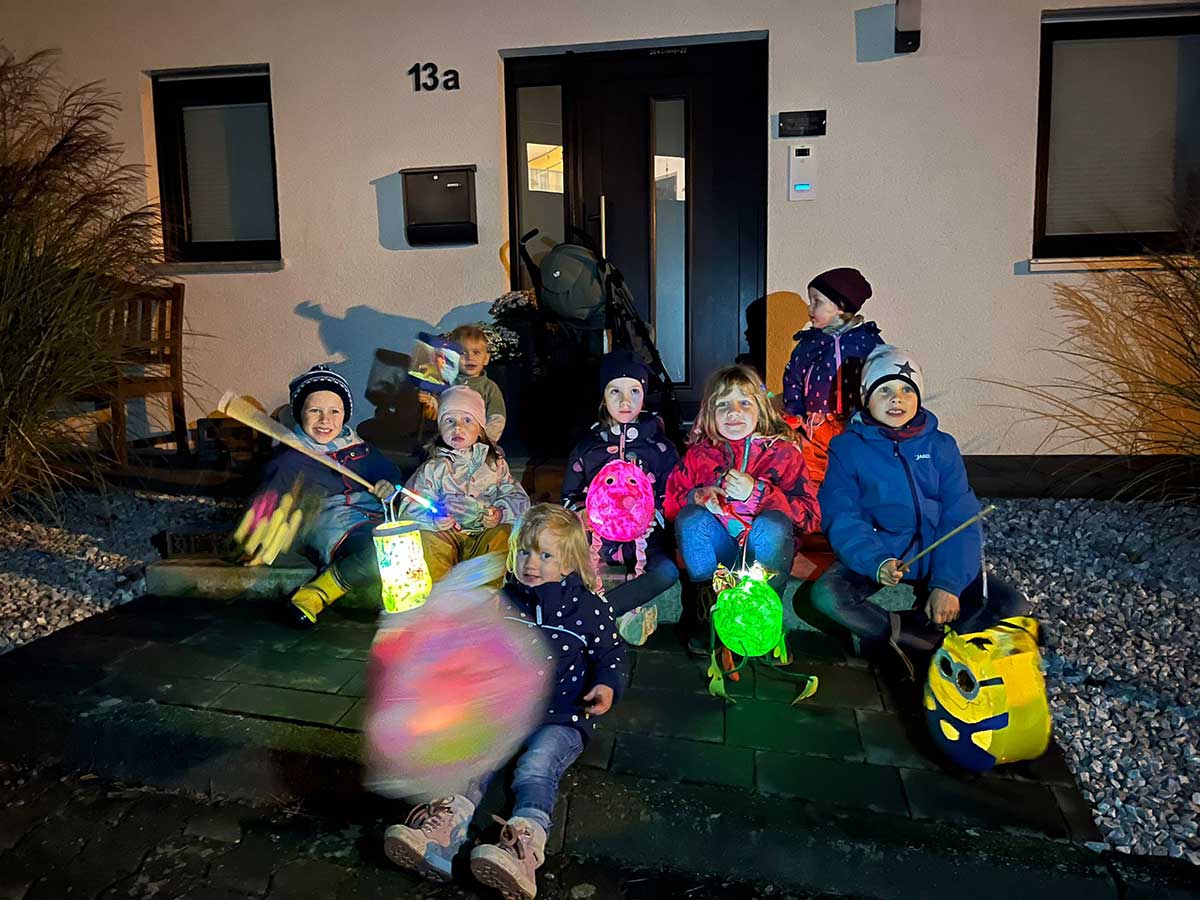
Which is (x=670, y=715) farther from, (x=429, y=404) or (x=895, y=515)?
(x=429, y=404)

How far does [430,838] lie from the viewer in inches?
79.7

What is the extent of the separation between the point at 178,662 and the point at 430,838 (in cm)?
154

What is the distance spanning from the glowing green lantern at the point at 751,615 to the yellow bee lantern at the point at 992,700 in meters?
0.53

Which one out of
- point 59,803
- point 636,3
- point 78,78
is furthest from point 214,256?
point 59,803

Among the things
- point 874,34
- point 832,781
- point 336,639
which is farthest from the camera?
point 874,34

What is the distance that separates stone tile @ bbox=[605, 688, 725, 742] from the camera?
2575 mm

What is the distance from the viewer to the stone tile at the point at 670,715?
2575mm

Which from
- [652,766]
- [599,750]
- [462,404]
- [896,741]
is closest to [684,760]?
[652,766]

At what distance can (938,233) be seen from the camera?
5.45 m

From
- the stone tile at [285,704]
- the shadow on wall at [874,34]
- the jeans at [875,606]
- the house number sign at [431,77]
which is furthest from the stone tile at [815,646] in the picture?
the house number sign at [431,77]

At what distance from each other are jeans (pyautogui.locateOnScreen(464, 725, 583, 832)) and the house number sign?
4876mm

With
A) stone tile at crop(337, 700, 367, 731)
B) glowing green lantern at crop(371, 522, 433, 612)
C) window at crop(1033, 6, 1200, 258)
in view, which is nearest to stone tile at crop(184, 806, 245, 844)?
stone tile at crop(337, 700, 367, 731)

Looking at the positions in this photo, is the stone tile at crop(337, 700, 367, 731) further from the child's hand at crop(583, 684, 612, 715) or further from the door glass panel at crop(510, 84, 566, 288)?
the door glass panel at crop(510, 84, 566, 288)

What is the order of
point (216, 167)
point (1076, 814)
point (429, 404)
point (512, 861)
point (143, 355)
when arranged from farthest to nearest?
1. point (216, 167)
2. point (429, 404)
3. point (143, 355)
4. point (1076, 814)
5. point (512, 861)
